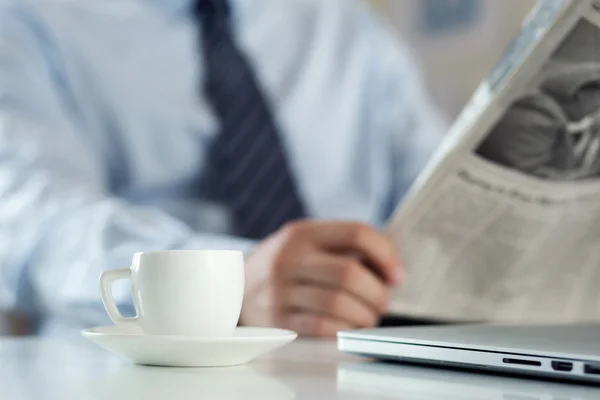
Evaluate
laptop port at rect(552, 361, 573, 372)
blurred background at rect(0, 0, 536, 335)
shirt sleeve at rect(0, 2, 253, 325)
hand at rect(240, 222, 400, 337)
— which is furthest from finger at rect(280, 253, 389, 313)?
blurred background at rect(0, 0, 536, 335)

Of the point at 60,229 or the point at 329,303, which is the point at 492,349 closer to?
the point at 329,303

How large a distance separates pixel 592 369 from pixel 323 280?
1.44 feet

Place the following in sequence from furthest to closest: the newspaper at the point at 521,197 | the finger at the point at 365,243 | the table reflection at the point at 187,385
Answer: the finger at the point at 365,243
the newspaper at the point at 521,197
the table reflection at the point at 187,385

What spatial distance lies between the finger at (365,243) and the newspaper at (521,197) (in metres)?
0.01

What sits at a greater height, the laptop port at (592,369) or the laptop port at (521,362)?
the laptop port at (521,362)

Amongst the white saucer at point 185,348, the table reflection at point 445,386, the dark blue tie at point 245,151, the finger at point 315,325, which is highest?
the dark blue tie at point 245,151

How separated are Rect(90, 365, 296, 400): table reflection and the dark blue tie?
33.6 inches

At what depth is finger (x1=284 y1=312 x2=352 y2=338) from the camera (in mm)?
718

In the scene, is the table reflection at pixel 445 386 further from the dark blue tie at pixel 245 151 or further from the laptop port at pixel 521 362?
the dark blue tie at pixel 245 151

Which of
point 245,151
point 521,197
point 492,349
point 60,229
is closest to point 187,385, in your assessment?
point 492,349

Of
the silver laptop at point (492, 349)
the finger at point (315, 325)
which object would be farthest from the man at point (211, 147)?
the silver laptop at point (492, 349)

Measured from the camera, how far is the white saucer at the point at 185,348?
0.33 m

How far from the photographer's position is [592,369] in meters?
0.31

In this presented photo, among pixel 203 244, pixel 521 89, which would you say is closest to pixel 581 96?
pixel 521 89
